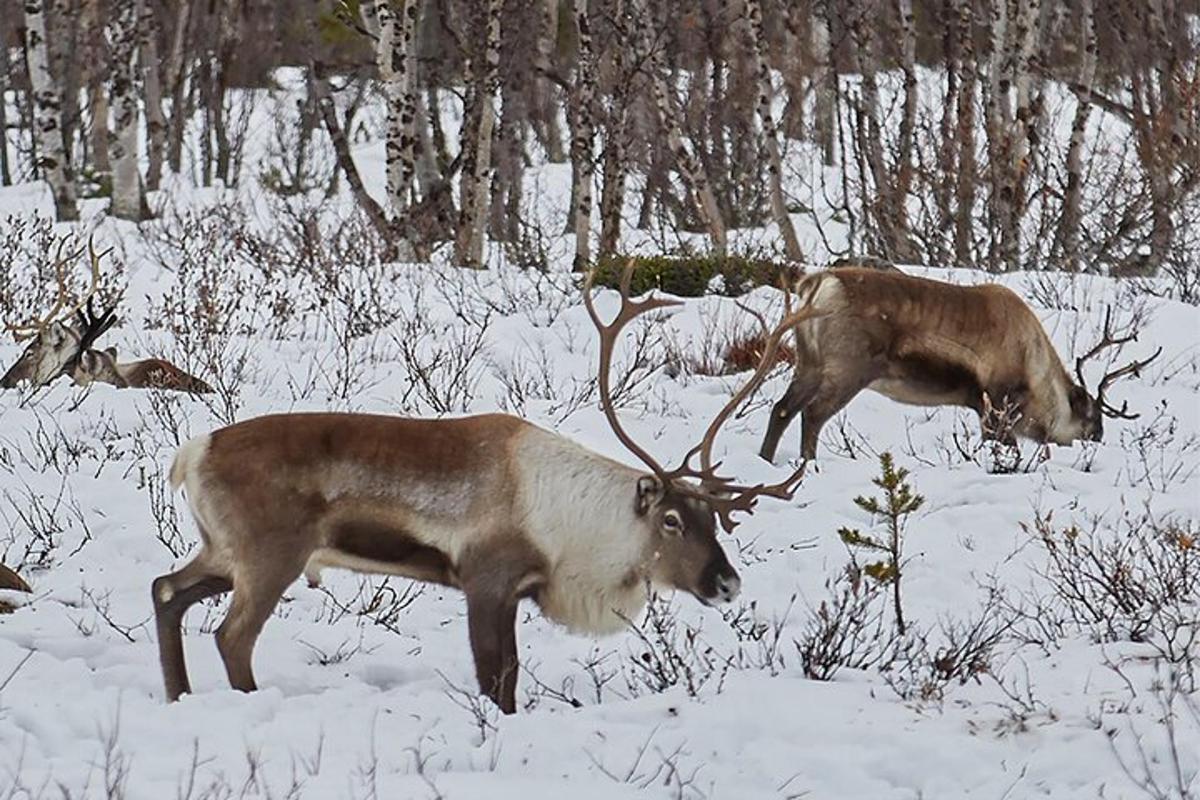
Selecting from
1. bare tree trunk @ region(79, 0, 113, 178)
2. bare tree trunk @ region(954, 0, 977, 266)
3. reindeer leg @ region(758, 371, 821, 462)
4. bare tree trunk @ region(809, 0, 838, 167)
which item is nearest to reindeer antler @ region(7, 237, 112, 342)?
reindeer leg @ region(758, 371, 821, 462)

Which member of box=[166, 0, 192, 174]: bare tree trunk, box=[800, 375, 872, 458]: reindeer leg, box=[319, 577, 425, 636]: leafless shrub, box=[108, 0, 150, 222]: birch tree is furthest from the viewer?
box=[166, 0, 192, 174]: bare tree trunk

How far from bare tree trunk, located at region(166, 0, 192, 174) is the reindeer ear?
1729 centimetres

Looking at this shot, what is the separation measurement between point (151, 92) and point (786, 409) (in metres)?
13.2

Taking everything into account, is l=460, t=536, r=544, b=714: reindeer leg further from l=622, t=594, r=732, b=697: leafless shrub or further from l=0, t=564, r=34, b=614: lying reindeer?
l=0, t=564, r=34, b=614: lying reindeer

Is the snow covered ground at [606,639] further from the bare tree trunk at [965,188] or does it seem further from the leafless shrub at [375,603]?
the bare tree trunk at [965,188]

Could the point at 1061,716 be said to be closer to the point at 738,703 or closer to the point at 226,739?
the point at 738,703

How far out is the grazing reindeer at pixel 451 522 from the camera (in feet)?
15.9

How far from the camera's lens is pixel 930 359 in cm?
753

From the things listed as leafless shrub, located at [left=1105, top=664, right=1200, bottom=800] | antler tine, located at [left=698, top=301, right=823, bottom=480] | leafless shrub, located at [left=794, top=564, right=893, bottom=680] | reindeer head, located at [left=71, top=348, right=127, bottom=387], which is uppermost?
antler tine, located at [left=698, top=301, right=823, bottom=480]

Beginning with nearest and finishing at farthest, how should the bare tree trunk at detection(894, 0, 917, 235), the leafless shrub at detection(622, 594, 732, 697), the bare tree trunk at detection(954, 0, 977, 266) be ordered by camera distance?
the leafless shrub at detection(622, 594, 732, 697), the bare tree trunk at detection(954, 0, 977, 266), the bare tree trunk at detection(894, 0, 917, 235)

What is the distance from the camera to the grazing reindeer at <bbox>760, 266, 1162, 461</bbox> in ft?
24.3

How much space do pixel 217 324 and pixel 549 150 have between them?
13395 millimetres

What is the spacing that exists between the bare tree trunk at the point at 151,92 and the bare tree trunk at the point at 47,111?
2.47 meters

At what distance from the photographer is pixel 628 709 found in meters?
4.49
